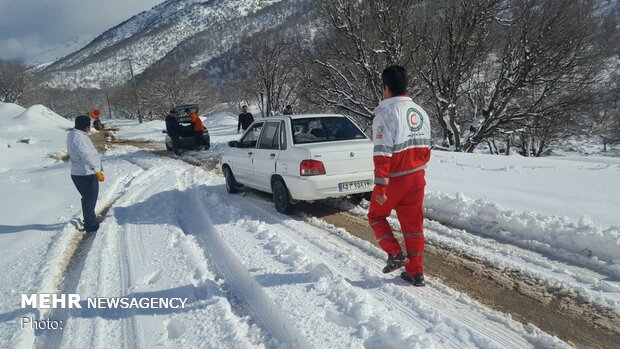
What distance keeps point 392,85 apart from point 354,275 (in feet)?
6.43

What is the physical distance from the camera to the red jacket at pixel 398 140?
3408mm

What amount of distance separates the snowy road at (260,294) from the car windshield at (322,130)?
1468mm

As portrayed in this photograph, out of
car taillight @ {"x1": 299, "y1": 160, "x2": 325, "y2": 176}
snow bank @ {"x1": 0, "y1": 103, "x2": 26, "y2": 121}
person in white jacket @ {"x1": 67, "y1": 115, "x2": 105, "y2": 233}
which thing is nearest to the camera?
car taillight @ {"x1": 299, "y1": 160, "x2": 325, "y2": 176}

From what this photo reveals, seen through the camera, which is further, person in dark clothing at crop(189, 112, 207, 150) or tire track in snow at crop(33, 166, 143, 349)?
person in dark clothing at crop(189, 112, 207, 150)

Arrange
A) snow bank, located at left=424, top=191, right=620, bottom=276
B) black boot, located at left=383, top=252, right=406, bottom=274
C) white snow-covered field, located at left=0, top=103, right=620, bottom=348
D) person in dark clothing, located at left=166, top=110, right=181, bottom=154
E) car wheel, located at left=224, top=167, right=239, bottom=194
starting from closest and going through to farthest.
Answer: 1. white snow-covered field, located at left=0, top=103, right=620, bottom=348
2. black boot, located at left=383, top=252, right=406, bottom=274
3. snow bank, located at left=424, top=191, right=620, bottom=276
4. car wheel, located at left=224, top=167, right=239, bottom=194
5. person in dark clothing, located at left=166, top=110, right=181, bottom=154

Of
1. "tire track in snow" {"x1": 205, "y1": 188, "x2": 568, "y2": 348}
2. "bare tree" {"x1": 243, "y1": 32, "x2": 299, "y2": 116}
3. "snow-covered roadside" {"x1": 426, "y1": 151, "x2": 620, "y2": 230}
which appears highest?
"bare tree" {"x1": 243, "y1": 32, "x2": 299, "y2": 116}

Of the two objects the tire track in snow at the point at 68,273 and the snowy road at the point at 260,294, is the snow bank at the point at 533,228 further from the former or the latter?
the tire track in snow at the point at 68,273

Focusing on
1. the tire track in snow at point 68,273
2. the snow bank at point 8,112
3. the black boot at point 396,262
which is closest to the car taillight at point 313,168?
the black boot at point 396,262

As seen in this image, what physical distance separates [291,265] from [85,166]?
410 centimetres

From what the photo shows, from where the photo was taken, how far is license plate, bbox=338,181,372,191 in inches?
231

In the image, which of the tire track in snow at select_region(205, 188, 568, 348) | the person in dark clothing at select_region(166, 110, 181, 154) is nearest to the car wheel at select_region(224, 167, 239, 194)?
the tire track in snow at select_region(205, 188, 568, 348)

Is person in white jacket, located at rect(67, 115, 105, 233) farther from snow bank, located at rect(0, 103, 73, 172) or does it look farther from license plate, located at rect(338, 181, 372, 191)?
snow bank, located at rect(0, 103, 73, 172)

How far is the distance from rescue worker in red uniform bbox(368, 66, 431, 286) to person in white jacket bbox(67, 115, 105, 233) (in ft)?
16.1

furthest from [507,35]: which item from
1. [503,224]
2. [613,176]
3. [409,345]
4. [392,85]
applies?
[409,345]
